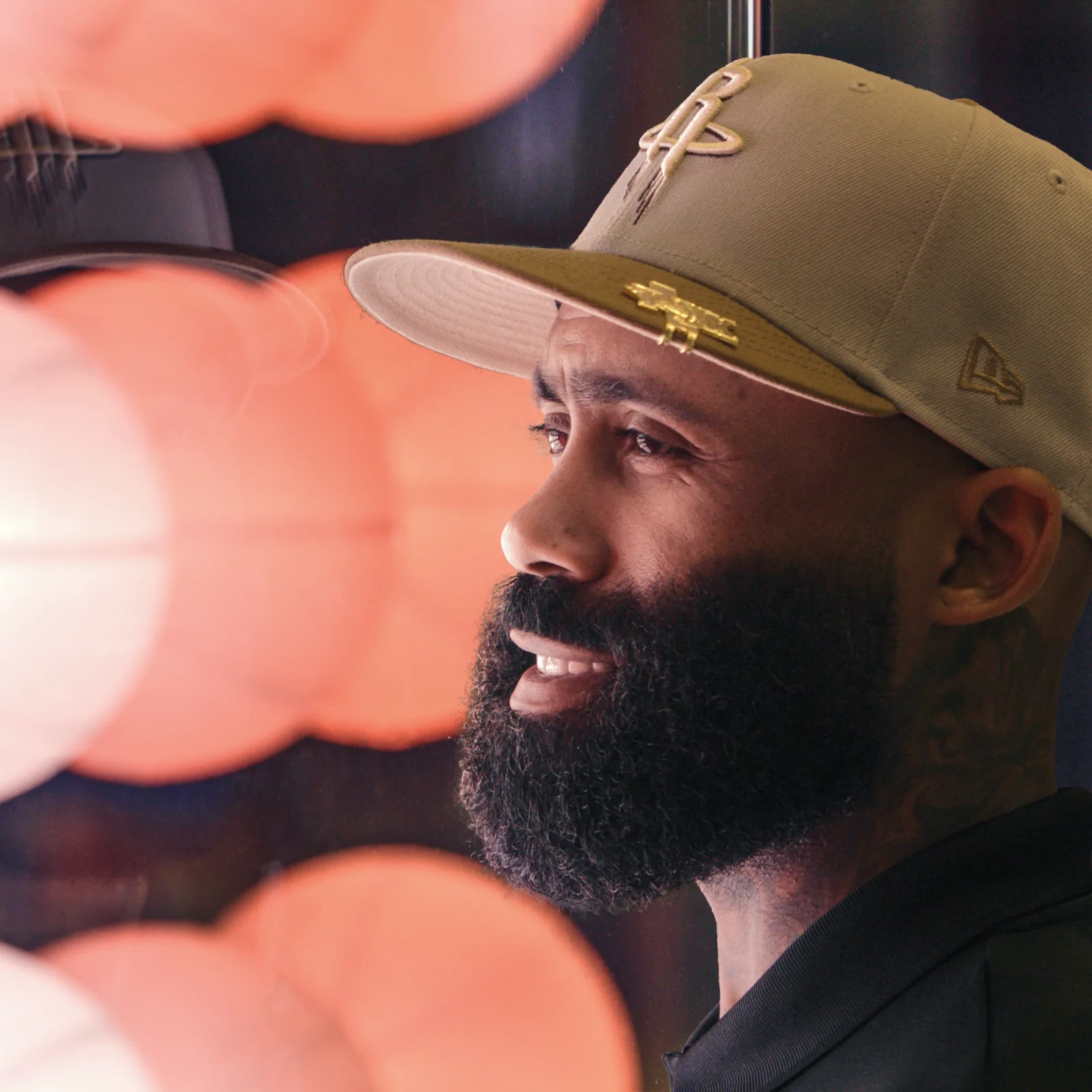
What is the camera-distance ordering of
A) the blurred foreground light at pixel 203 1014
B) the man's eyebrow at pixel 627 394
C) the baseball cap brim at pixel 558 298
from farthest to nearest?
the blurred foreground light at pixel 203 1014 < the man's eyebrow at pixel 627 394 < the baseball cap brim at pixel 558 298

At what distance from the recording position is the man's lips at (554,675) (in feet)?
3.16

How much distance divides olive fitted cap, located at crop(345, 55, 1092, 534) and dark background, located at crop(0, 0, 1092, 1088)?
0.64 ft

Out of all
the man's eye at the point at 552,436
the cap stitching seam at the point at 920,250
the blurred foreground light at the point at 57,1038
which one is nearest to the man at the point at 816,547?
the cap stitching seam at the point at 920,250

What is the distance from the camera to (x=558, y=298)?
0.84 metres

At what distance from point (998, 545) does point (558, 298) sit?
41cm

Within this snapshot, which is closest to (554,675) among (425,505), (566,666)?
(566,666)

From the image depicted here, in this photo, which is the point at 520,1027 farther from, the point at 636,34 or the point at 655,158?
the point at 636,34

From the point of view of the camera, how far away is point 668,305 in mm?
852

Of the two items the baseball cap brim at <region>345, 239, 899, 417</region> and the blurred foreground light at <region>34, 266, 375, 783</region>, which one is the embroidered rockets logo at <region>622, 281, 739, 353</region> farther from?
the blurred foreground light at <region>34, 266, 375, 783</region>

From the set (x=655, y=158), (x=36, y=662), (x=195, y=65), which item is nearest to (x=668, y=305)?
(x=655, y=158)

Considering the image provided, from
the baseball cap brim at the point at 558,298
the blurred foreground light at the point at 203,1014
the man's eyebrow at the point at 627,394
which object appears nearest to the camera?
the baseball cap brim at the point at 558,298

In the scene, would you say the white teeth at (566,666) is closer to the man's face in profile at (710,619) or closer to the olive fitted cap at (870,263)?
the man's face in profile at (710,619)

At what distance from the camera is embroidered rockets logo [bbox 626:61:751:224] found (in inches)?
37.5

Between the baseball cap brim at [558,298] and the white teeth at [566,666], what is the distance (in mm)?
281
